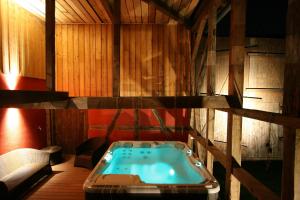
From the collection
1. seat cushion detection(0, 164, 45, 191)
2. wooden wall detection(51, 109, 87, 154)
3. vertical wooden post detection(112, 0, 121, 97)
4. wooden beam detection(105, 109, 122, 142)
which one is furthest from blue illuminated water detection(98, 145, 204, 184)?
wooden wall detection(51, 109, 87, 154)

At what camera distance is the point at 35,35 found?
6172 mm

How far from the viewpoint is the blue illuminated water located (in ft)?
16.9

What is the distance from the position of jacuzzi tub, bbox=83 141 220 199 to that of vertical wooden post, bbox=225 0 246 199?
0.89ft

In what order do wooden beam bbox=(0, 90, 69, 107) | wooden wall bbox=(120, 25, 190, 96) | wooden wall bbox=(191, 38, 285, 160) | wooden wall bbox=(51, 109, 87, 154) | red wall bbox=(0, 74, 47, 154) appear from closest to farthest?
wooden beam bbox=(0, 90, 69, 107) < red wall bbox=(0, 74, 47, 154) < wooden wall bbox=(191, 38, 285, 160) < wooden wall bbox=(120, 25, 190, 96) < wooden wall bbox=(51, 109, 87, 154)

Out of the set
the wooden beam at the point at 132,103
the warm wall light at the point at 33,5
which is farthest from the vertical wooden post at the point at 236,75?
the warm wall light at the point at 33,5

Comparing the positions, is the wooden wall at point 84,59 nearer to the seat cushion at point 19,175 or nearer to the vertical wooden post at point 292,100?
the seat cushion at point 19,175

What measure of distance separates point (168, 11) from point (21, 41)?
3918 millimetres

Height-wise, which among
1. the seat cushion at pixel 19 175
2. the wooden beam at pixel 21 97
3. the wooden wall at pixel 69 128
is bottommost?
the seat cushion at pixel 19 175

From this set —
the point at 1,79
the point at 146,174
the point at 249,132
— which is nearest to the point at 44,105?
the point at 1,79

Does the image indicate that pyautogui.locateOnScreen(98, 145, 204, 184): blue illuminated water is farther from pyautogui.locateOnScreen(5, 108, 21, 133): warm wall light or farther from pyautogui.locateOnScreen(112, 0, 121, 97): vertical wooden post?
pyautogui.locateOnScreen(5, 108, 21, 133): warm wall light

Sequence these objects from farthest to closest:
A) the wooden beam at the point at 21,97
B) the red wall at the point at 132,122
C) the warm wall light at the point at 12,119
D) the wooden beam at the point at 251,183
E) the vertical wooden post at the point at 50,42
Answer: the red wall at the point at 132,122
the warm wall light at the point at 12,119
the vertical wooden post at the point at 50,42
the wooden beam at the point at 251,183
the wooden beam at the point at 21,97

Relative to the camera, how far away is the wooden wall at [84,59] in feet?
22.5

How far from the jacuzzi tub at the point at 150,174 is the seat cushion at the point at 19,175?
153cm

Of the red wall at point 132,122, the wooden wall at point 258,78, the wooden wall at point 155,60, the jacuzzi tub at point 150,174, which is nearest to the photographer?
the jacuzzi tub at point 150,174
